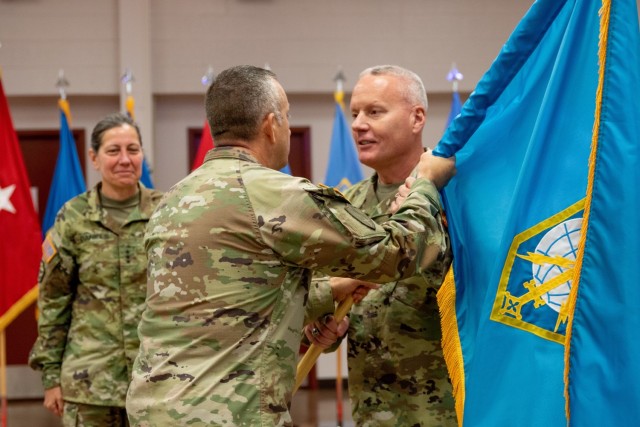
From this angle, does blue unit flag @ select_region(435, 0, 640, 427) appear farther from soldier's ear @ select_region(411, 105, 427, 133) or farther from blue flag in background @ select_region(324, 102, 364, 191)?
blue flag in background @ select_region(324, 102, 364, 191)

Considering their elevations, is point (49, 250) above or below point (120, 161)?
below

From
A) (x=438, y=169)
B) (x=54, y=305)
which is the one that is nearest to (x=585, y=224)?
(x=438, y=169)

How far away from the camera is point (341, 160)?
6.68 meters

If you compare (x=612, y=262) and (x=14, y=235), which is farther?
(x=14, y=235)

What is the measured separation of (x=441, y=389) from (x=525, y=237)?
0.67 metres

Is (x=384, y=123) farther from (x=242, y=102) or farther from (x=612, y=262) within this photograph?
(x=612, y=262)

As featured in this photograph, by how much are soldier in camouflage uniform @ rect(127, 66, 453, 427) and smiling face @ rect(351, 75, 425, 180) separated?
732 mm

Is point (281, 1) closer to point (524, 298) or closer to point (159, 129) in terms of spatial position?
point (159, 129)

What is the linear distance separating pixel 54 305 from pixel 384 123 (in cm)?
174

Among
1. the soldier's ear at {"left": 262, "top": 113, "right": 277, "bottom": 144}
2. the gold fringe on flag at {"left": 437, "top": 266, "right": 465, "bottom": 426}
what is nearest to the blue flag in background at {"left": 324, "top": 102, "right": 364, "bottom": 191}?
the gold fringe on flag at {"left": 437, "top": 266, "right": 465, "bottom": 426}


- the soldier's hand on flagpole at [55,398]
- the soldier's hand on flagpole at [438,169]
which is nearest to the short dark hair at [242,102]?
the soldier's hand on flagpole at [438,169]

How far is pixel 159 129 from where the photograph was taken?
7.95 metres

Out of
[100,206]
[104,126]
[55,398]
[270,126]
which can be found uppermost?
[104,126]

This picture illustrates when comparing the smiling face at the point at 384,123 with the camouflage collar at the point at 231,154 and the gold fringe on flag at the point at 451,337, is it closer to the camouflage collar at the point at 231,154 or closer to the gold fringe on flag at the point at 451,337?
the gold fringe on flag at the point at 451,337
